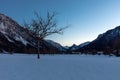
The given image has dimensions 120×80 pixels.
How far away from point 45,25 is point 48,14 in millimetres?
1950

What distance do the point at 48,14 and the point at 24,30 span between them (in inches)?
171
